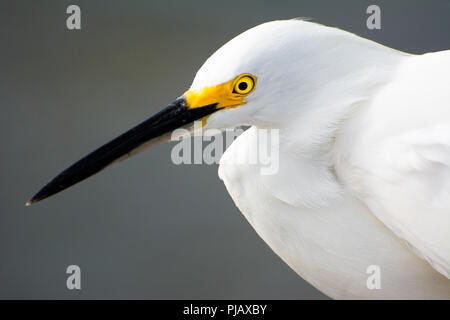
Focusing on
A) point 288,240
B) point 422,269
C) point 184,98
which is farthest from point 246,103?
point 422,269

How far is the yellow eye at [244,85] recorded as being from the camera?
55 cm

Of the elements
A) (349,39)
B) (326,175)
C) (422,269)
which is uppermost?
(349,39)

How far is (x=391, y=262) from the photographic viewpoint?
60 cm

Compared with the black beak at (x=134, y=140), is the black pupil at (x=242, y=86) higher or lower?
higher

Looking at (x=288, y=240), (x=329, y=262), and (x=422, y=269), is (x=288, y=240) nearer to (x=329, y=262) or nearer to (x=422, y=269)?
(x=329, y=262)

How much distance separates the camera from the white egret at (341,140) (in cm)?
54

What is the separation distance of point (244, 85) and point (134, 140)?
0.52 ft

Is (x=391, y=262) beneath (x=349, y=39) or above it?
beneath

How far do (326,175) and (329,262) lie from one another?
11cm

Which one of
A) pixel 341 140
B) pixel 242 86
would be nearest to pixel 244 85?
pixel 242 86

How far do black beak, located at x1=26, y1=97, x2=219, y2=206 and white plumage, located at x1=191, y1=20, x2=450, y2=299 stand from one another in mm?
31

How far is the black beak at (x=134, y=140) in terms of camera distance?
0.59 m

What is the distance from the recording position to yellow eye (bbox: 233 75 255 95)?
1.81ft

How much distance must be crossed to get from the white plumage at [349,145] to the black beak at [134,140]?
0.10 ft
